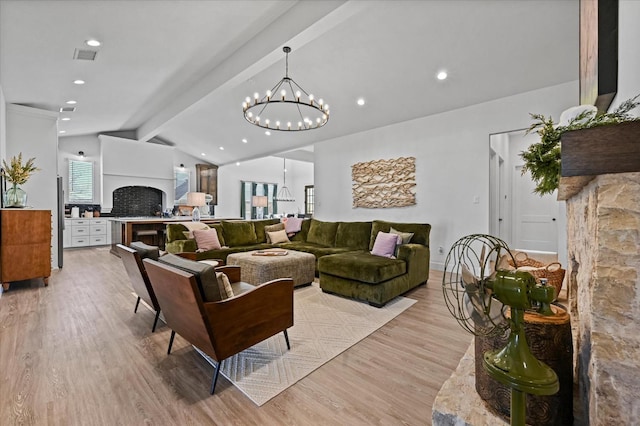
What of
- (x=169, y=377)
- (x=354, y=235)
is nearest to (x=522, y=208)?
(x=354, y=235)

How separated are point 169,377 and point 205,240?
2.99 meters

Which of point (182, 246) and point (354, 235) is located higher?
point (354, 235)

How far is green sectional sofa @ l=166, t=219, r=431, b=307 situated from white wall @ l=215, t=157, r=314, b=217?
535 centimetres

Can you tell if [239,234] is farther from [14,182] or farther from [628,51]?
[628,51]

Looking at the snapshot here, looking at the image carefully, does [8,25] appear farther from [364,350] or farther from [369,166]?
[369,166]

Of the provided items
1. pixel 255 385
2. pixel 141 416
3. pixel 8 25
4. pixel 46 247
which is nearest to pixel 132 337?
pixel 141 416

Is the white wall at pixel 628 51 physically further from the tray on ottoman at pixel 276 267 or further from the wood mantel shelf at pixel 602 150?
the tray on ottoman at pixel 276 267

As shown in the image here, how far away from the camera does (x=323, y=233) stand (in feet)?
17.7

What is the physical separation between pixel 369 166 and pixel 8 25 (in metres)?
5.21

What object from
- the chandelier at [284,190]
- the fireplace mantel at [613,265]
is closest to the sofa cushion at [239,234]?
the fireplace mantel at [613,265]

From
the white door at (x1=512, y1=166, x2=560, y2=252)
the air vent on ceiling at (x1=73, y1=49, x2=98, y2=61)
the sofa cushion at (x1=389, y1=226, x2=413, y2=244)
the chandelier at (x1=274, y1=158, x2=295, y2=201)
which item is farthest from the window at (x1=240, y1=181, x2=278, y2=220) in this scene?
the white door at (x1=512, y1=166, x2=560, y2=252)

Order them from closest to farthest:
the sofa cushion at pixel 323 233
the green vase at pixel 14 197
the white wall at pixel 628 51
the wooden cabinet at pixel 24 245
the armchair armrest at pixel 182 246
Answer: the white wall at pixel 628 51, the wooden cabinet at pixel 24 245, the green vase at pixel 14 197, the armchair armrest at pixel 182 246, the sofa cushion at pixel 323 233

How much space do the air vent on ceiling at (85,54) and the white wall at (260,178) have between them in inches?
273

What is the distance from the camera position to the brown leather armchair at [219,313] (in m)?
1.76
